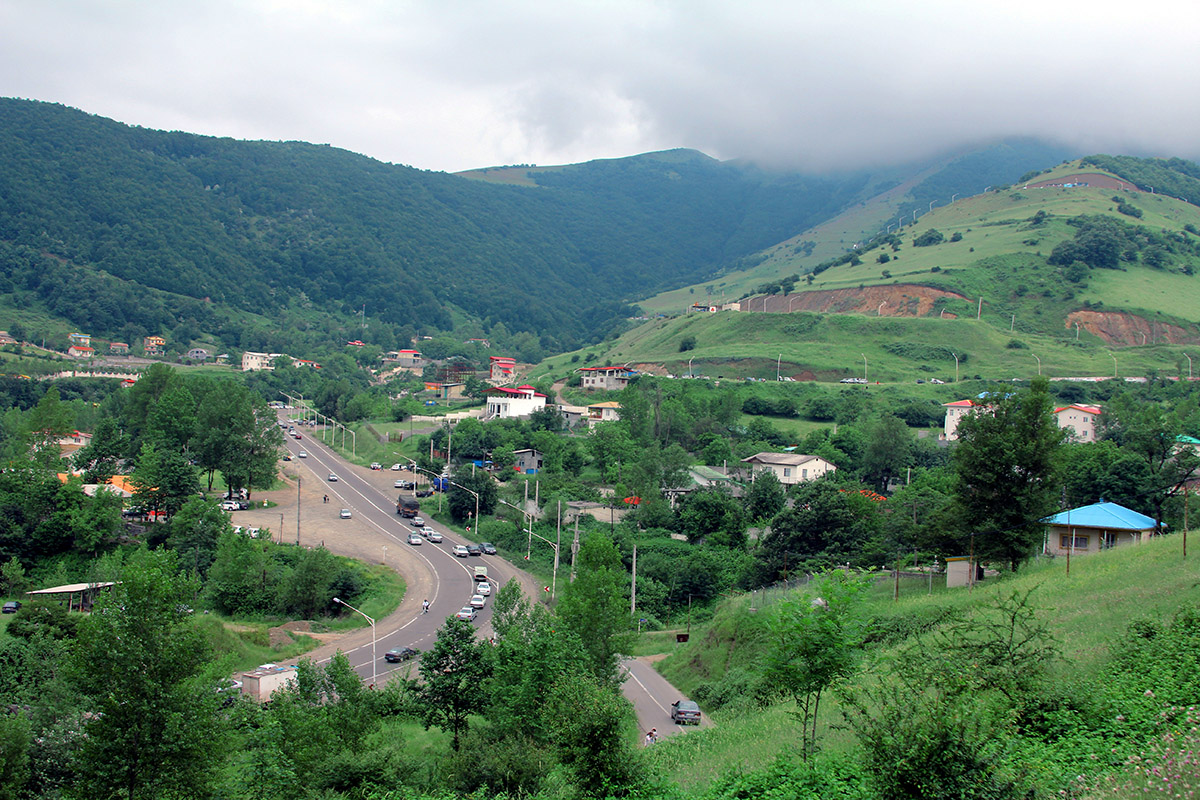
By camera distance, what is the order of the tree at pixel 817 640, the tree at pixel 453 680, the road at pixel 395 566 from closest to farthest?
the tree at pixel 817 640, the tree at pixel 453 680, the road at pixel 395 566

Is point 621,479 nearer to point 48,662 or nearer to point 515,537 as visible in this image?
point 515,537

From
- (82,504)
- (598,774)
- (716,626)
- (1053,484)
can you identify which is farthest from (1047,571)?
(82,504)

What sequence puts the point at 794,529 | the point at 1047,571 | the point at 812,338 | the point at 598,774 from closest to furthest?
the point at 598,774, the point at 1047,571, the point at 794,529, the point at 812,338

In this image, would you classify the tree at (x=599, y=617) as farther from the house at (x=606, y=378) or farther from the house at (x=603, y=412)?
the house at (x=606, y=378)

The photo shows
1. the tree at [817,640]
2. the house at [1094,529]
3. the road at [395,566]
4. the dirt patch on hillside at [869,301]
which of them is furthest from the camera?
the dirt patch on hillside at [869,301]

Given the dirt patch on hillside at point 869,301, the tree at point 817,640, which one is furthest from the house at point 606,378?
the tree at point 817,640

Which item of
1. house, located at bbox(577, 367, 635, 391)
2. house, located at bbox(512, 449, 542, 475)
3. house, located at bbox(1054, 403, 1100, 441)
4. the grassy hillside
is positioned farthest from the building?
the grassy hillside

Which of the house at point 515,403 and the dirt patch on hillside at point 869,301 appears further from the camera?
the dirt patch on hillside at point 869,301
